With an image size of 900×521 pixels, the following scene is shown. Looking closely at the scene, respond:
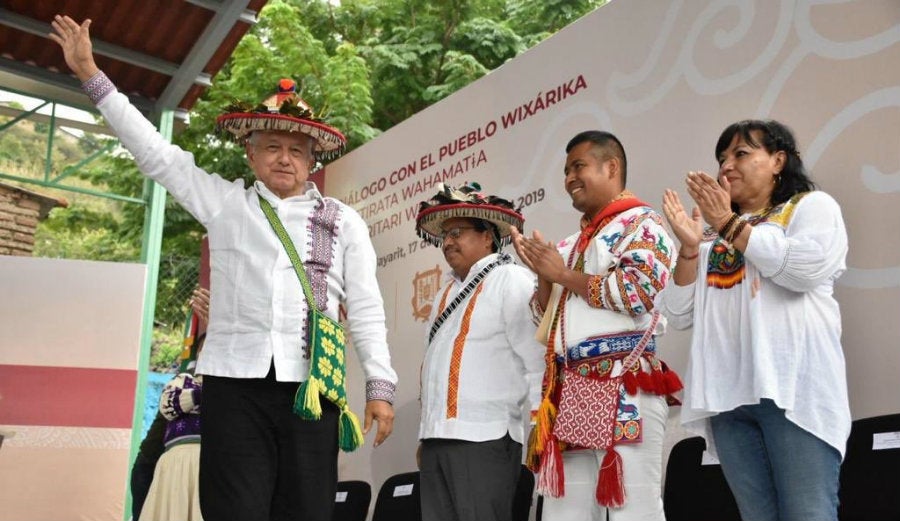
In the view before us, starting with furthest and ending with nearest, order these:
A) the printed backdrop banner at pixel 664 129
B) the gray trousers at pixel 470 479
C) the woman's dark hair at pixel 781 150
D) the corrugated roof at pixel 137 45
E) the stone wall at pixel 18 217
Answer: the stone wall at pixel 18 217
the corrugated roof at pixel 137 45
the gray trousers at pixel 470 479
the printed backdrop banner at pixel 664 129
the woman's dark hair at pixel 781 150

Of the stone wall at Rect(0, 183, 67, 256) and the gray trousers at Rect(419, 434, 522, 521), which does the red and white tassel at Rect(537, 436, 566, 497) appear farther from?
the stone wall at Rect(0, 183, 67, 256)

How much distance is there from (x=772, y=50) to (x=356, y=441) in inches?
90.8

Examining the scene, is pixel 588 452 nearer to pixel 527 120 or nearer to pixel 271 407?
pixel 271 407

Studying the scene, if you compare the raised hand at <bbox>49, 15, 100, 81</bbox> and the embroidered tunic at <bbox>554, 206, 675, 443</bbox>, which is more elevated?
the raised hand at <bbox>49, 15, 100, 81</bbox>

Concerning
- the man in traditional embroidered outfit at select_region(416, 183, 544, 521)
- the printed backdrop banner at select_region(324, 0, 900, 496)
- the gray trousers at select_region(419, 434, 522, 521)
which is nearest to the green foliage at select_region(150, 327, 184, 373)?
the printed backdrop banner at select_region(324, 0, 900, 496)

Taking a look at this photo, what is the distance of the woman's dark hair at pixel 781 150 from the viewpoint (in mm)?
2865

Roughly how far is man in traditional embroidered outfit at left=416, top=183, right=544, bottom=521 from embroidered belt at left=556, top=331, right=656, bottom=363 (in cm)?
52

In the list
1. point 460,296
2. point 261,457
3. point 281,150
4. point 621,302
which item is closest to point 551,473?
point 621,302

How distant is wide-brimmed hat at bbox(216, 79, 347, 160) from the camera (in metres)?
3.02

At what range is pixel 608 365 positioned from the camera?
10.0 ft

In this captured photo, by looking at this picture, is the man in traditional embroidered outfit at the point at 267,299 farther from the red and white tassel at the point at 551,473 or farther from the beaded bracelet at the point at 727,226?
the beaded bracelet at the point at 727,226

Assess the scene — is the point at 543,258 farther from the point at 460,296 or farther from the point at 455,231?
the point at 455,231

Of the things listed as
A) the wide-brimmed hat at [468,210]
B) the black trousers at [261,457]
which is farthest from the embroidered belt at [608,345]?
the wide-brimmed hat at [468,210]

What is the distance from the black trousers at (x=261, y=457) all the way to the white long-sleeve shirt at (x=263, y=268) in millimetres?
66
